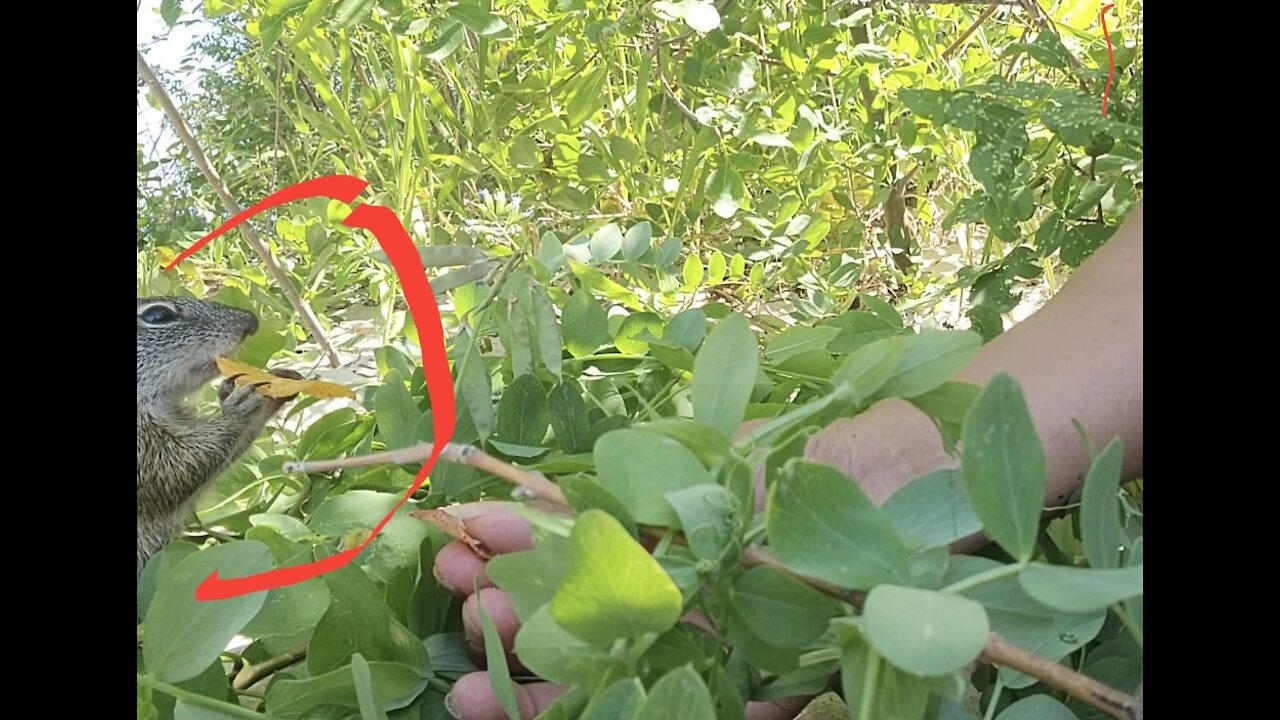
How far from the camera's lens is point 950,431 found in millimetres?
187

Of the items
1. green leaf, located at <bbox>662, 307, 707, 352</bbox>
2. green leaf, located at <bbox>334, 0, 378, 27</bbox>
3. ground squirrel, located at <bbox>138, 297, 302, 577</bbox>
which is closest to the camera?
green leaf, located at <bbox>662, 307, 707, 352</bbox>

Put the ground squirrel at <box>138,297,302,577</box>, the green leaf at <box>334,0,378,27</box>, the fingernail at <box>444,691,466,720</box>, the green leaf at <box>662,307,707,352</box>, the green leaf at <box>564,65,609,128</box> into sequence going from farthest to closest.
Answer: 1. the green leaf at <box>564,65,609,128</box>
2. the ground squirrel at <box>138,297,302,577</box>
3. the green leaf at <box>334,0,378,27</box>
4. the green leaf at <box>662,307,707,352</box>
5. the fingernail at <box>444,691,466,720</box>

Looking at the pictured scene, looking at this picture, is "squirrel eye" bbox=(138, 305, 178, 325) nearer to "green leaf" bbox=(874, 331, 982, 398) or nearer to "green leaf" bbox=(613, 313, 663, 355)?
"green leaf" bbox=(613, 313, 663, 355)

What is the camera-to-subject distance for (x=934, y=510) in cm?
15

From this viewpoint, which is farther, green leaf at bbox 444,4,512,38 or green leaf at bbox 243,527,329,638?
green leaf at bbox 444,4,512,38

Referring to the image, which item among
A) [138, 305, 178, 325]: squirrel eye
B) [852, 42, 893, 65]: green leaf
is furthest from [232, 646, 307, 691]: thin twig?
[852, 42, 893, 65]: green leaf

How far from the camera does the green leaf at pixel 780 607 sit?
14cm

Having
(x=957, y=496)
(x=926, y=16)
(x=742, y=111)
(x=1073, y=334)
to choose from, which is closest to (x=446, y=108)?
(x=742, y=111)

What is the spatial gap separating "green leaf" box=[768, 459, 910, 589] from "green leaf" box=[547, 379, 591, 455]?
0.14 m

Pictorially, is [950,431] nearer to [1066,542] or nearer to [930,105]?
[1066,542]

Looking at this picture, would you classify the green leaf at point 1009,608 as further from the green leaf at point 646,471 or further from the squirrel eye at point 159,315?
the squirrel eye at point 159,315

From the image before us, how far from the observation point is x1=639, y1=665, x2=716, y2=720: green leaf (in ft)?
0.40

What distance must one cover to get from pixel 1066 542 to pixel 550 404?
15 cm

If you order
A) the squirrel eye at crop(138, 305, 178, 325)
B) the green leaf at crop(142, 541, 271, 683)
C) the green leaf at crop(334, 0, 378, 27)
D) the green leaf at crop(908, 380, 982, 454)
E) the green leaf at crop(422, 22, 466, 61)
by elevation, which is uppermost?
the green leaf at crop(334, 0, 378, 27)
